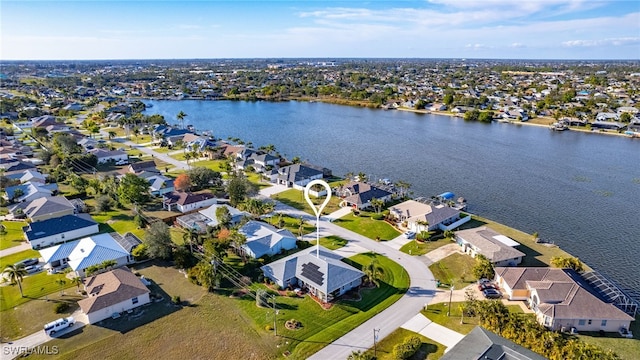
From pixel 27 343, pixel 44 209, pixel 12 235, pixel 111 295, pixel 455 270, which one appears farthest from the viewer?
pixel 44 209

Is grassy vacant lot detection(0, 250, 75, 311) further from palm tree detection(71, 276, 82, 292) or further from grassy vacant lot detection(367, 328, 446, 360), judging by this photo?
grassy vacant lot detection(367, 328, 446, 360)

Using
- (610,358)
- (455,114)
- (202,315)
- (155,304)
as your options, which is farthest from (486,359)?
(455,114)

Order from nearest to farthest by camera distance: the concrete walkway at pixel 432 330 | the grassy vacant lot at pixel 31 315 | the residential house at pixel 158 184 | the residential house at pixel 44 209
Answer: the concrete walkway at pixel 432 330 → the grassy vacant lot at pixel 31 315 → the residential house at pixel 44 209 → the residential house at pixel 158 184

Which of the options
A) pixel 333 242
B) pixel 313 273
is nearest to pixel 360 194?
pixel 333 242

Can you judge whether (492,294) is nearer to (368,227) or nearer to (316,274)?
(316,274)

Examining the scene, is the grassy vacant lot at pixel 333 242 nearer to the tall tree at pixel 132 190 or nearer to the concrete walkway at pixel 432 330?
the concrete walkway at pixel 432 330

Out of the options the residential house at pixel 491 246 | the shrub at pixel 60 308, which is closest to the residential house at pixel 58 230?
the shrub at pixel 60 308

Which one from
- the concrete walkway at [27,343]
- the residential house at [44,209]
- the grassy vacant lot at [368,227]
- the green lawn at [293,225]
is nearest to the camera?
the concrete walkway at [27,343]
